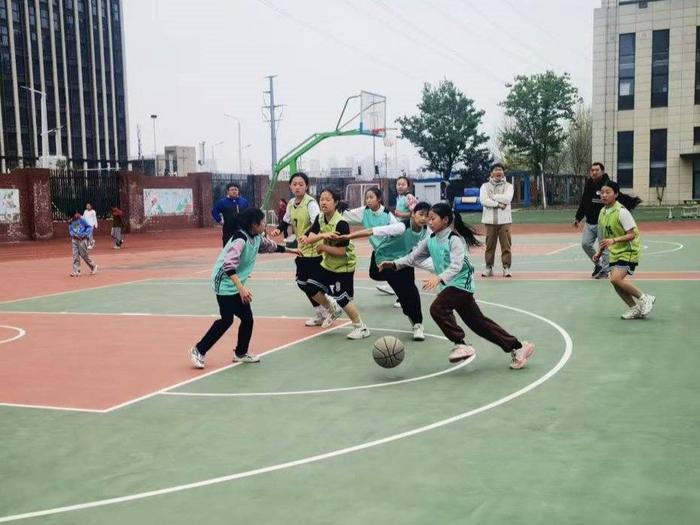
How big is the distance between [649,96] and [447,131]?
18.0m

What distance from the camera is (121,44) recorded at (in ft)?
268

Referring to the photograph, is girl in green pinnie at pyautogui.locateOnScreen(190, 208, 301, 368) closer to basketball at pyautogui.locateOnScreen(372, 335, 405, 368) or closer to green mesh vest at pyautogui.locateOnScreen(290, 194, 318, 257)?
basketball at pyautogui.locateOnScreen(372, 335, 405, 368)

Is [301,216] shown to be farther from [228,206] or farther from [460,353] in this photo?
[228,206]

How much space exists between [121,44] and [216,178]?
1740 inches

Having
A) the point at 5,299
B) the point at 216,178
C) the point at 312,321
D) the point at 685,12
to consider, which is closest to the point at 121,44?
the point at 216,178

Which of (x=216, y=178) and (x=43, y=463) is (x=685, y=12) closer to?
(x=216, y=178)

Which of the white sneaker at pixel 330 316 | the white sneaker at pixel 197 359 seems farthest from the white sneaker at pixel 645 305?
the white sneaker at pixel 197 359

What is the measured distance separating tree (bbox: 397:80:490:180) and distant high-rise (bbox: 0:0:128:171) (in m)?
25.9

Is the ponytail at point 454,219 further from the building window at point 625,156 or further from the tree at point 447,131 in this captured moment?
the tree at point 447,131

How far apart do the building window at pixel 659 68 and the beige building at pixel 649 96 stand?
6 centimetres

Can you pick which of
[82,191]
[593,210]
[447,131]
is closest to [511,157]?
[447,131]

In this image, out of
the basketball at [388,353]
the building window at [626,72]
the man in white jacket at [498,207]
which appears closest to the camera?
the basketball at [388,353]

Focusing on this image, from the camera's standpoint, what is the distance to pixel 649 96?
51156 mm

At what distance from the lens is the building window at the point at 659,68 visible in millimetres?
50531
